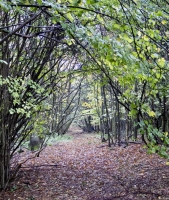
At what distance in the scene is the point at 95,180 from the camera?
6.18 m

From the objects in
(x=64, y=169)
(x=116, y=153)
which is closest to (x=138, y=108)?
(x=64, y=169)

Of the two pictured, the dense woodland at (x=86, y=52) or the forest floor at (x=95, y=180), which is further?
the forest floor at (x=95, y=180)

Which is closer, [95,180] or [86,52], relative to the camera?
[86,52]

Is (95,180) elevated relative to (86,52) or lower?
lower

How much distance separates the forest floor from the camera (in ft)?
16.4

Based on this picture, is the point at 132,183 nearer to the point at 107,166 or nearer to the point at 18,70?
the point at 107,166

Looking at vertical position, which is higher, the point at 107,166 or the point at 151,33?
the point at 151,33

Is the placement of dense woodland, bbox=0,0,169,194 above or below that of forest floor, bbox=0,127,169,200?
above

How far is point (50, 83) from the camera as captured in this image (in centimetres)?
670

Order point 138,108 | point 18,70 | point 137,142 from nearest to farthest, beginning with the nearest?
1. point 138,108
2. point 18,70
3. point 137,142

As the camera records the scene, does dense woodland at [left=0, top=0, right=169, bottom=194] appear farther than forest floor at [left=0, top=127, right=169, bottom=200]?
No

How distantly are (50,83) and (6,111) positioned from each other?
5.65 ft

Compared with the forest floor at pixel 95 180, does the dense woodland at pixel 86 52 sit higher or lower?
higher

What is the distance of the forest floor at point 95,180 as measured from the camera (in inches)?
197
